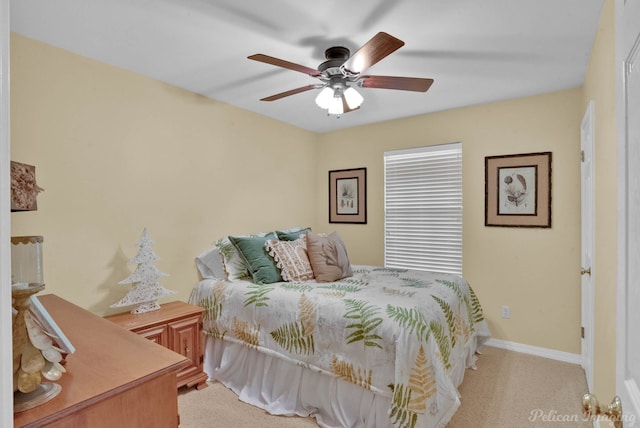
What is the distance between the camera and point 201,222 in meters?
3.23

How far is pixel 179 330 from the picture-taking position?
255 centimetres

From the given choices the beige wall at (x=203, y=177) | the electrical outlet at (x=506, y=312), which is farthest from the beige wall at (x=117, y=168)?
the electrical outlet at (x=506, y=312)

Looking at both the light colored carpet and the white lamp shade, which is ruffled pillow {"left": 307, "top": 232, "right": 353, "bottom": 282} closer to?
the light colored carpet

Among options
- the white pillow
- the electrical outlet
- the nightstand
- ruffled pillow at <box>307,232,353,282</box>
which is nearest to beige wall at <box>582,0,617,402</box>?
the electrical outlet

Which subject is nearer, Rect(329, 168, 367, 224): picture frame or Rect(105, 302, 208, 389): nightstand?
Rect(105, 302, 208, 389): nightstand

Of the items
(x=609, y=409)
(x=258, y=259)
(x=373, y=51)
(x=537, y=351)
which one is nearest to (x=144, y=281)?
(x=258, y=259)

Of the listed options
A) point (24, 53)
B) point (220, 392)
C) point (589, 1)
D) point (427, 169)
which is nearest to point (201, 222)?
point (220, 392)

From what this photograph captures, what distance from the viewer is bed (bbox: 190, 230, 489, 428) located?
1916mm

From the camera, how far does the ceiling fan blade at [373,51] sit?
5.52 ft

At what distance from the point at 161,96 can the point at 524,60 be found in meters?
2.96

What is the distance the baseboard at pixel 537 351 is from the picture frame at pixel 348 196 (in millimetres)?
1983

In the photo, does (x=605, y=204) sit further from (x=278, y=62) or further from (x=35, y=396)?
(x=35, y=396)

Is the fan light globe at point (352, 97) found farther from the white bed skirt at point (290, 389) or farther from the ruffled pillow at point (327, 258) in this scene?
the white bed skirt at point (290, 389)

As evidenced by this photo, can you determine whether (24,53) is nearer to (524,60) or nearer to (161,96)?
(161,96)
